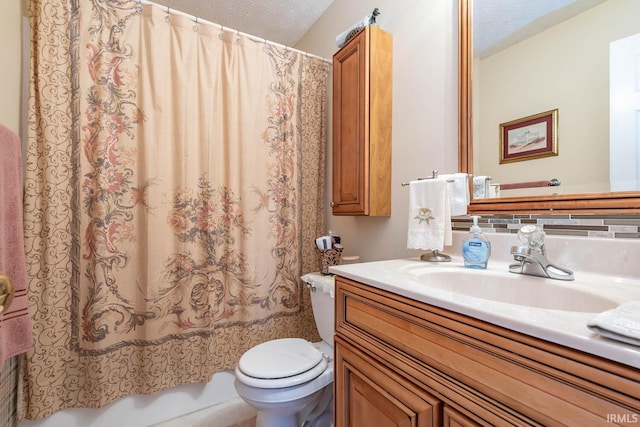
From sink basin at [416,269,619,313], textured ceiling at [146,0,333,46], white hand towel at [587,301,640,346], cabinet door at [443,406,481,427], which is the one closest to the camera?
white hand towel at [587,301,640,346]

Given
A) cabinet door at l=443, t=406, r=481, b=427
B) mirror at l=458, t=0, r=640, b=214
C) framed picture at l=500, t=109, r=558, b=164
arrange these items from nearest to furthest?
cabinet door at l=443, t=406, r=481, b=427 → mirror at l=458, t=0, r=640, b=214 → framed picture at l=500, t=109, r=558, b=164

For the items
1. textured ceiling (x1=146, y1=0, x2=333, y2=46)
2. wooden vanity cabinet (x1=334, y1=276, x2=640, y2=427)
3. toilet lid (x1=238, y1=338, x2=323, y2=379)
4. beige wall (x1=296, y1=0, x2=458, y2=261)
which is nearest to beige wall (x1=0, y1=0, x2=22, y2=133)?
textured ceiling (x1=146, y1=0, x2=333, y2=46)

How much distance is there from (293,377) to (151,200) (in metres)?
1.04

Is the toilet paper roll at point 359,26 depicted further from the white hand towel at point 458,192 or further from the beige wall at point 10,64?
the beige wall at point 10,64

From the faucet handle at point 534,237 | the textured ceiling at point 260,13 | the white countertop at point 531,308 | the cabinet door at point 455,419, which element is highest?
the textured ceiling at point 260,13

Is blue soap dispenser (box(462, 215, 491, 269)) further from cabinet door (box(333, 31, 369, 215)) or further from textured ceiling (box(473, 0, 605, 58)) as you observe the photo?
textured ceiling (box(473, 0, 605, 58))

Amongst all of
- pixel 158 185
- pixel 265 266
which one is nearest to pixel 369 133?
pixel 265 266

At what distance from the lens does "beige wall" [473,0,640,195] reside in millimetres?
771

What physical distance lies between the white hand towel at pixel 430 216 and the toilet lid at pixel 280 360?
646 mm

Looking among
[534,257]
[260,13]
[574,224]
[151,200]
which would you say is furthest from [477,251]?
[260,13]

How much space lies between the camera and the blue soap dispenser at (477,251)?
890 mm

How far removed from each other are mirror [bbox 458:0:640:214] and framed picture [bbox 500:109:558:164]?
13 mm

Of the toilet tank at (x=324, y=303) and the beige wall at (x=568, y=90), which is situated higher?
the beige wall at (x=568, y=90)

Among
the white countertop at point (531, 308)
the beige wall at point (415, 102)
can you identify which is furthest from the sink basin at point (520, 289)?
the beige wall at point (415, 102)
